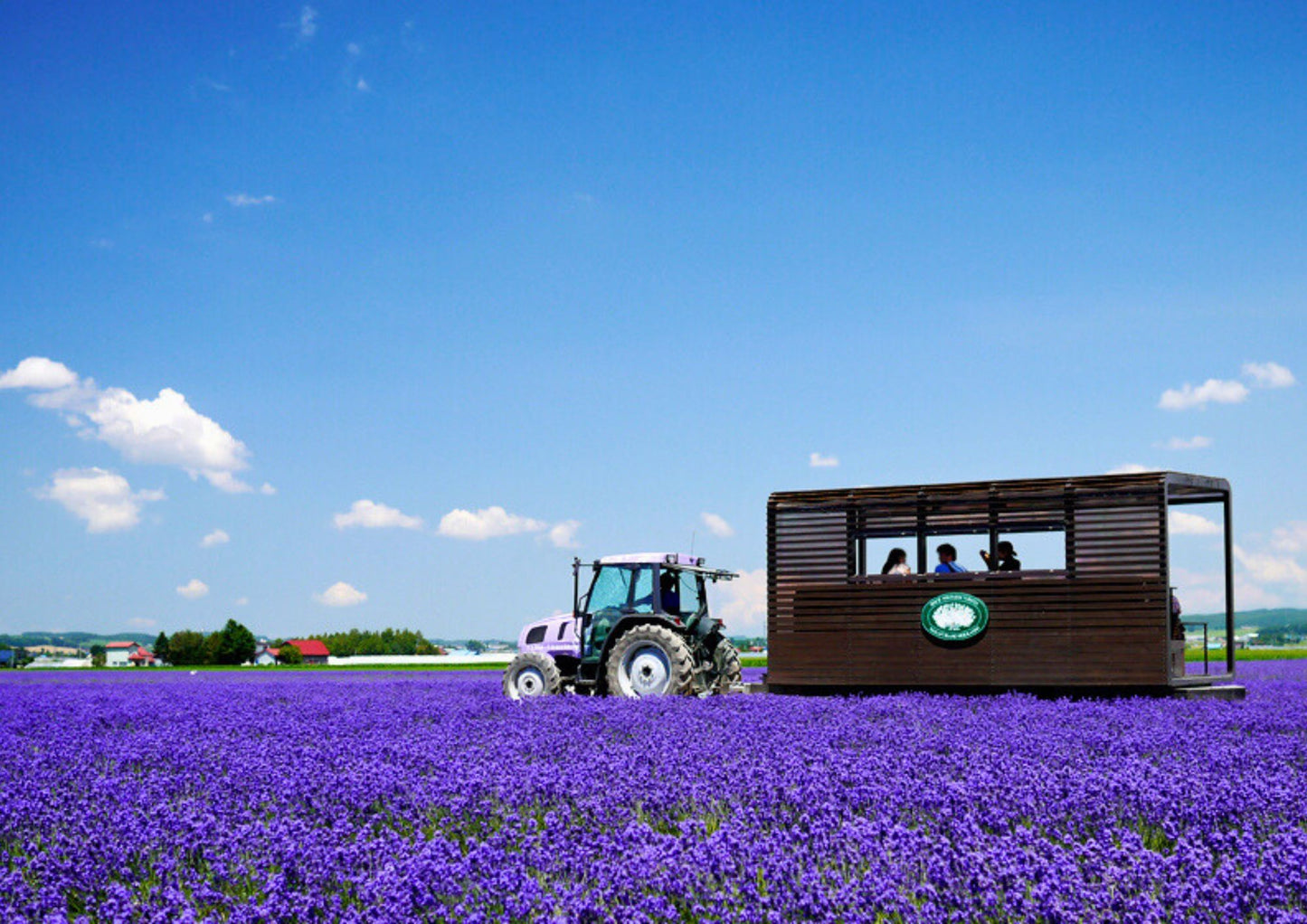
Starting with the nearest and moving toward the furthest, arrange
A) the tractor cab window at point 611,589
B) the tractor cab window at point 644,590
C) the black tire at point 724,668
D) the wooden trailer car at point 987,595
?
the wooden trailer car at point 987,595 < the tractor cab window at point 644,590 < the tractor cab window at point 611,589 < the black tire at point 724,668

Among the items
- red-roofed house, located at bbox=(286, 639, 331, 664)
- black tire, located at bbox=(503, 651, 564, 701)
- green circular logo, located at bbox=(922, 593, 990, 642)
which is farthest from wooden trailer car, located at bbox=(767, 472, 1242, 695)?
red-roofed house, located at bbox=(286, 639, 331, 664)

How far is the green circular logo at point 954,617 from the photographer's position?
12596 millimetres

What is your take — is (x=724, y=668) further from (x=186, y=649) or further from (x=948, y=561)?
(x=186, y=649)

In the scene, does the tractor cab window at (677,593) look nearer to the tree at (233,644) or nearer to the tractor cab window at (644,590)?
the tractor cab window at (644,590)

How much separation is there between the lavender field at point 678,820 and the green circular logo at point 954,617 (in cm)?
242

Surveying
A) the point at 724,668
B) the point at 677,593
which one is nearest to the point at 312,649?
the point at 724,668

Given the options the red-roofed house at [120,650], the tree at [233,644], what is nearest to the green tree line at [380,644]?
the tree at [233,644]

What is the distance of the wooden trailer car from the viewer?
39.6 feet

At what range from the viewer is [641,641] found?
13.6 metres

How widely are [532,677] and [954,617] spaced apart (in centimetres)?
574

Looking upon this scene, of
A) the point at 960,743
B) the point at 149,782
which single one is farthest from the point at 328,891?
the point at 960,743

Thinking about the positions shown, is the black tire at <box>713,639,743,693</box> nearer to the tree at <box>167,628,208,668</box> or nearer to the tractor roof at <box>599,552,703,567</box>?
the tractor roof at <box>599,552,703,567</box>

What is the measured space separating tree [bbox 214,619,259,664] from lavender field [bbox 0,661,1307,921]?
8138cm

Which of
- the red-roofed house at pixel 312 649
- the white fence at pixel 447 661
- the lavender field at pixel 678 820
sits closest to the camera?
the lavender field at pixel 678 820
